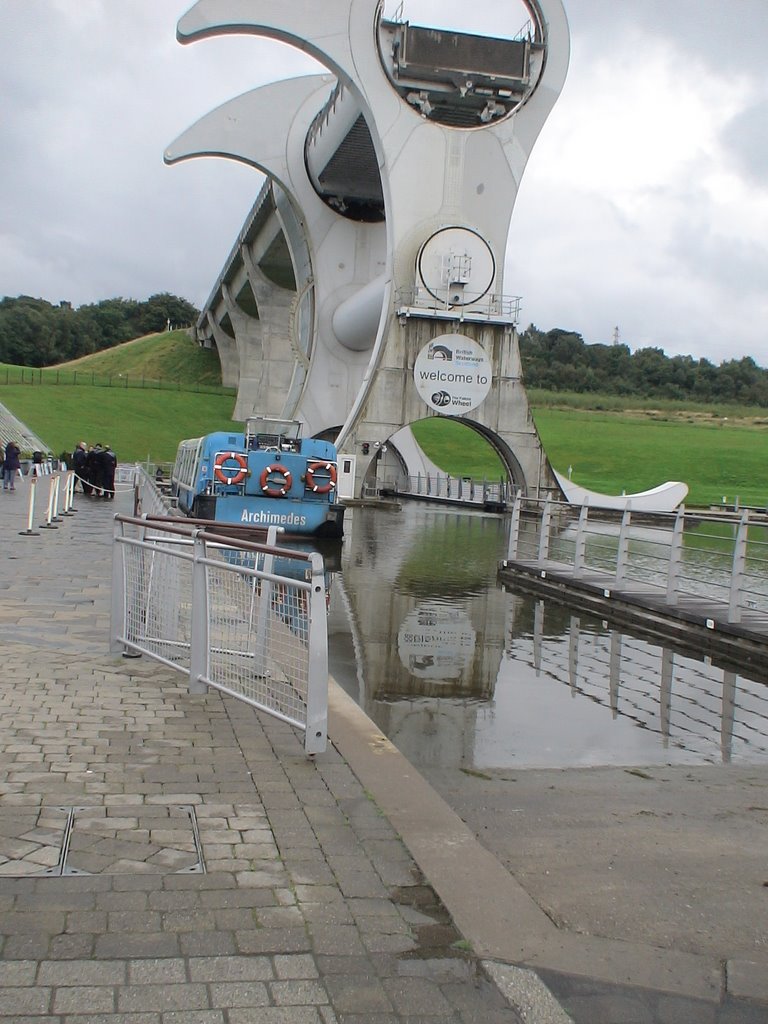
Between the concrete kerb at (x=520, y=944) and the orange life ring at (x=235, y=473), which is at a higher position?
the orange life ring at (x=235, y=473)

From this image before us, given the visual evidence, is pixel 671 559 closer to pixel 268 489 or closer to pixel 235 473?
pixel 268 489

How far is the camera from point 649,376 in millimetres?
115438

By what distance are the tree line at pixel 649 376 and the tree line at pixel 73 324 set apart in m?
68.0

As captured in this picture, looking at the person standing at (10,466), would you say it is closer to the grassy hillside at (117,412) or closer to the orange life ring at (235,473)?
the grassy hillside at (117,412)

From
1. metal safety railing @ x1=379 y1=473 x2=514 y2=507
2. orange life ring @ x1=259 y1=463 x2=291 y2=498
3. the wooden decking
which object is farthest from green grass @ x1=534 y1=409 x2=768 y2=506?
the wooden decking

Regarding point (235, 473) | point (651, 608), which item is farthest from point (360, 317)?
point (651, 608)

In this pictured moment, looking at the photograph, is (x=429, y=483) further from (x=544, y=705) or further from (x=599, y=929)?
(x=599, y=929)

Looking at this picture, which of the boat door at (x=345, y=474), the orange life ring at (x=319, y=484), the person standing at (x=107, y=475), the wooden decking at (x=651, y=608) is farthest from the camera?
the boat door at (x=345, y=474)

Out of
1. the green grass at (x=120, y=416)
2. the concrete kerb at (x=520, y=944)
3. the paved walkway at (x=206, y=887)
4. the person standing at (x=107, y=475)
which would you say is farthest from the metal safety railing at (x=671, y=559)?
the green grass at (x=120, y=416)

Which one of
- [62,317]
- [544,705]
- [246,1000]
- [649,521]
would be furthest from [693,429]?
[62,317]

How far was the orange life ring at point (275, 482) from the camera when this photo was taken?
74.8 ft

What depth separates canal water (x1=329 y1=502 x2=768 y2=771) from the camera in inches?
284

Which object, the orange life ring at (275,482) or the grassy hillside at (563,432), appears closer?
the orange life ring at (275,482)

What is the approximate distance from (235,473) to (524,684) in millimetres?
14201
